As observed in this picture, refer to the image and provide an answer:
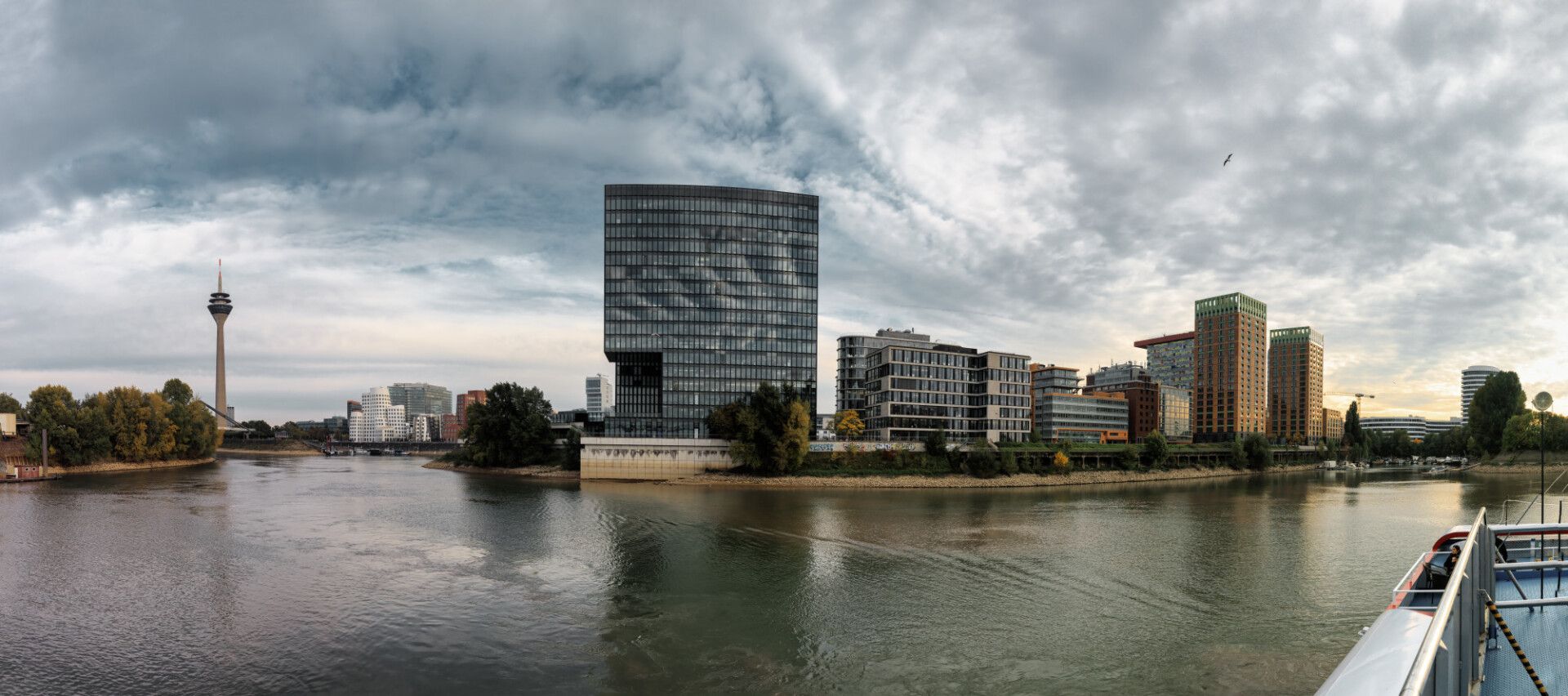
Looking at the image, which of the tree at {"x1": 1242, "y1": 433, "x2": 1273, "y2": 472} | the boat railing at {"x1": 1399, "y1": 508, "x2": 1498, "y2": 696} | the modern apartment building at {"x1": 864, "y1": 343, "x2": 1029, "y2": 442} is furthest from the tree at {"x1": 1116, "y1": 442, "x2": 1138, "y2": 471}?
the boat railing at {"x1": 1399, "y1": 508, "x2": 1498, "y2": 696}

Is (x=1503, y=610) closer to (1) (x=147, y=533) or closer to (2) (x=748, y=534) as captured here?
(2) (x=748, y=534)

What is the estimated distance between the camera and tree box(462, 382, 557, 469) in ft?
340

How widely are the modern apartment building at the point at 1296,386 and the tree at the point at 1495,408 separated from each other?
48871 mm

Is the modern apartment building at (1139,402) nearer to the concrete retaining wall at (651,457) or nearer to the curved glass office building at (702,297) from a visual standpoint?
the curved glass office building at (702,297)

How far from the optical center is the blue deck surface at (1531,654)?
7.20 m

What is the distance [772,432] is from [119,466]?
90.5 metres

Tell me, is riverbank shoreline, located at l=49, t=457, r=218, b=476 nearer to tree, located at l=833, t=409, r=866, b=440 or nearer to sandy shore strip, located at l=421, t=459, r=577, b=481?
sandy shore strip, located at l=421, t=459, r=577, b=481

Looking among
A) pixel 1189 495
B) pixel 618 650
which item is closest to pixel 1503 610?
pixel 618 650

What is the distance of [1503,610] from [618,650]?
18697mm

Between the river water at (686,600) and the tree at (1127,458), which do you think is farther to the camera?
the tree at (1127,458)

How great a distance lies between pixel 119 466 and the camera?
319 ft

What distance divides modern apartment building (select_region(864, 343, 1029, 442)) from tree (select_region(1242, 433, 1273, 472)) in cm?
3875

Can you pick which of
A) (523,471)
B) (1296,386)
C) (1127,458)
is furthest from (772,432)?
(1296,386)

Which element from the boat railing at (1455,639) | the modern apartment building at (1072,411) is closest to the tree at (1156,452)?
the modern apartment building at (1072,411)
